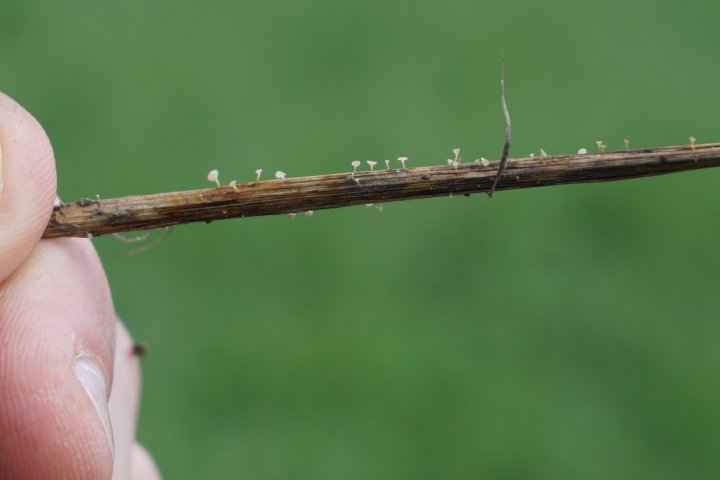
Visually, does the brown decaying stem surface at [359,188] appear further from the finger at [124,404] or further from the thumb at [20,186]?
the finger at [124,404]

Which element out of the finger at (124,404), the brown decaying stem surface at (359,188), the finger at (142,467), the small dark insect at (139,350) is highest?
the brown decaying stem surface at (359,188)

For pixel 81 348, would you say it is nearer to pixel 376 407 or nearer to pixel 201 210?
pixel 201 210

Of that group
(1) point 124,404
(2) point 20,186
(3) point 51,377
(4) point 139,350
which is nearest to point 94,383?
(3) point 51,377

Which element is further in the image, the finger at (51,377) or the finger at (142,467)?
the finger at (142,467)

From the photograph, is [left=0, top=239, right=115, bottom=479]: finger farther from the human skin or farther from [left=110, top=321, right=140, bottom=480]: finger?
[left=110, top=321, right=140, bottom=480]: finger

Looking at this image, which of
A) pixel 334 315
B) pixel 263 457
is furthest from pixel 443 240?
pixel 263 457

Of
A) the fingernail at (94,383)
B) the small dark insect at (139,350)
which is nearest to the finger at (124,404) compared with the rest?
the small dark insect at (139,350)

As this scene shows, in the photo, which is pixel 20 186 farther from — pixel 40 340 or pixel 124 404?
pixel 124 404

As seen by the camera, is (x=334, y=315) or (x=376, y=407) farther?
(x=334, y=315)
